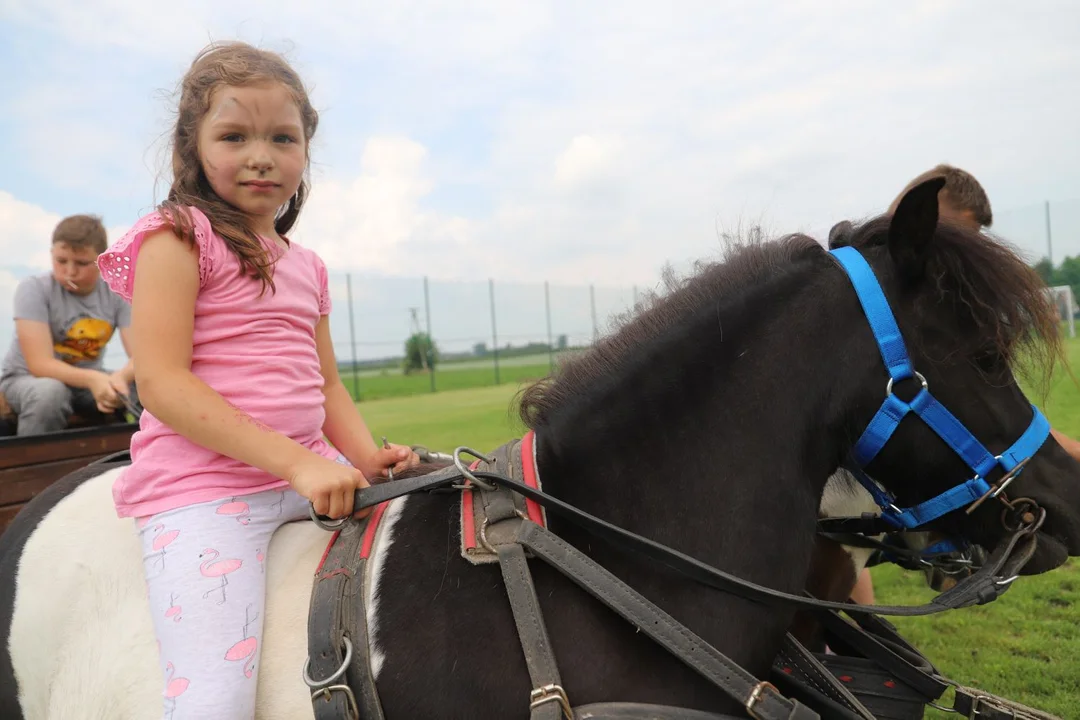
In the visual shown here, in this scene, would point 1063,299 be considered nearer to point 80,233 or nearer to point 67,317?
point 80,233

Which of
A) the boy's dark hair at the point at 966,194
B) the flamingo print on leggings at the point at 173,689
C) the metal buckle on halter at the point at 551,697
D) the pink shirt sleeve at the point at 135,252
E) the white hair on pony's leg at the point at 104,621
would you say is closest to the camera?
the metal buckle on halter at the point at 551,697

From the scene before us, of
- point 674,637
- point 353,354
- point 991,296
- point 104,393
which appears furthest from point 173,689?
point 353,354

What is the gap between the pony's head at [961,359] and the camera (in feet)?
A: 4.78

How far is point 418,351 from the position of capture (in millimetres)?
31016

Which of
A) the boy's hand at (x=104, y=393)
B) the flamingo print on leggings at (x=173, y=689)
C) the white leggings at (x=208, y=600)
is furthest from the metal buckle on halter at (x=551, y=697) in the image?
the boy's hand at (x=104, y=393)

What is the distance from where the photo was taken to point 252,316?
5.67 ft

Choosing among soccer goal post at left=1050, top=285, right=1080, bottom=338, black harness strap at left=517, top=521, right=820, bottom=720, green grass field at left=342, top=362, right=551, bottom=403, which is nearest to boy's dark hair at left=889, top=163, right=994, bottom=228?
soccer goal post at left=1050, top=285, right=1080, bottom=338

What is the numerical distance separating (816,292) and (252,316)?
4.65 feet

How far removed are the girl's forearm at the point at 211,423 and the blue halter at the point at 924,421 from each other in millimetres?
1315

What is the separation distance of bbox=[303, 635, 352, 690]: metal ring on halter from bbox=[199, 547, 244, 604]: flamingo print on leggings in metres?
0.25

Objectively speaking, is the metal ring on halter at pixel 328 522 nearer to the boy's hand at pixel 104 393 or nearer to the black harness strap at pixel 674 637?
the black harness strap at pixel 674 637

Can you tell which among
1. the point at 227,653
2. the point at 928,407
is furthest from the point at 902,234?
the point at 227,653

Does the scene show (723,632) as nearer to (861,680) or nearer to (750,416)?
(750,416)

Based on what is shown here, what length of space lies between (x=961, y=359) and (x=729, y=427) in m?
0.53
